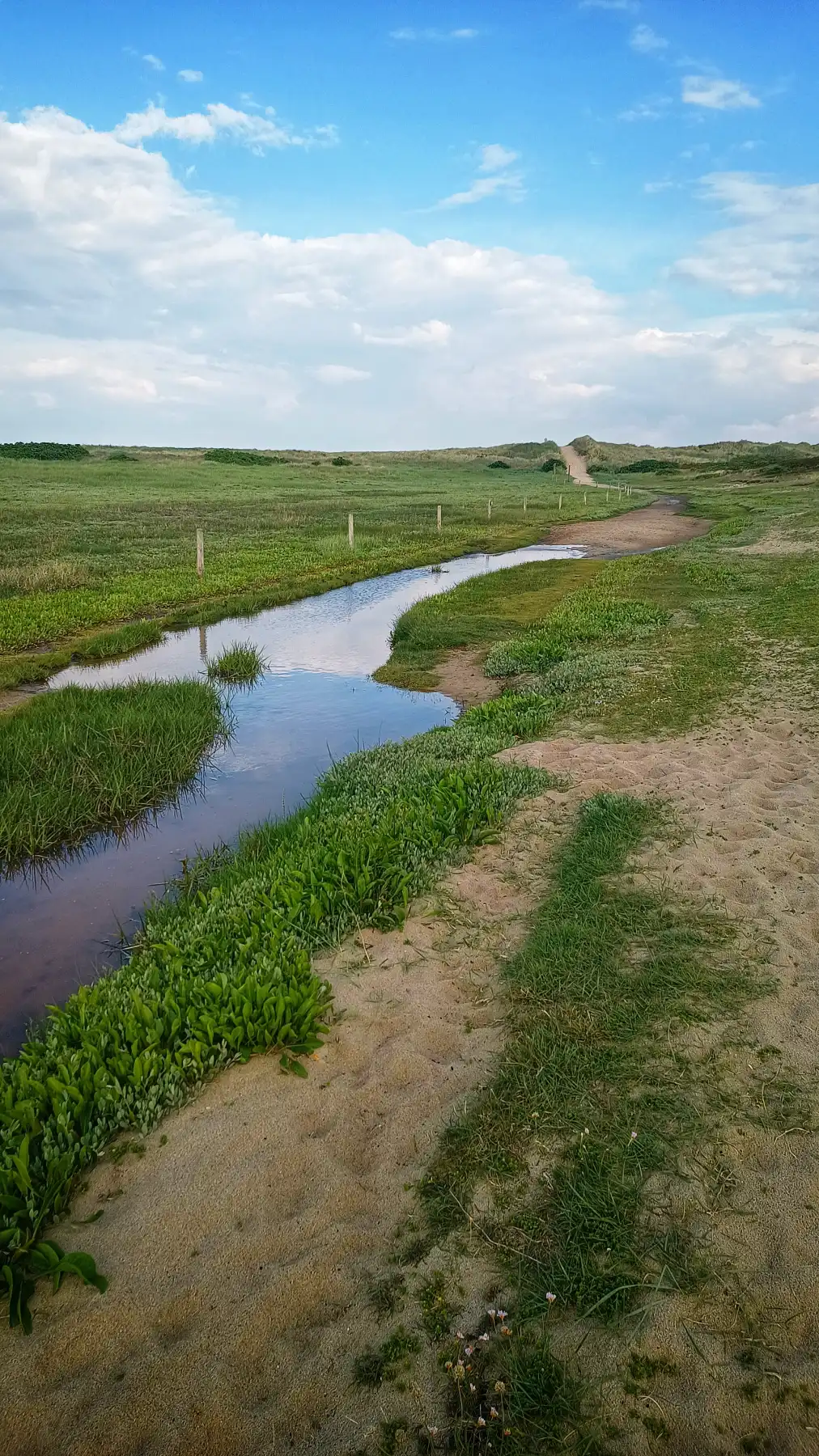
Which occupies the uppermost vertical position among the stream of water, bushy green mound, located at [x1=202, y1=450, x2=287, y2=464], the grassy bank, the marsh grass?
bushy green mound, located at [x1=202, y1=450, x2=287, y2=464]

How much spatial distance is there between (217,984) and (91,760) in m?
6.24

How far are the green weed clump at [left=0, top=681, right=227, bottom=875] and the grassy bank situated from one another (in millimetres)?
3489

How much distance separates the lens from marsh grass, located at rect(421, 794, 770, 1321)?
11.1 feet

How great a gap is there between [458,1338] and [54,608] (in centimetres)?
2016

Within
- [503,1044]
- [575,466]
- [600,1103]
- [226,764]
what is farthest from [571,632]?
[575,466]

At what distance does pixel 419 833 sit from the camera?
7.54 m

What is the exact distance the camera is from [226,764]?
11.6 meters

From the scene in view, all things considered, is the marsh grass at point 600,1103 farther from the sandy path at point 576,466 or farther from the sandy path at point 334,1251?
the sandy path at point 576,466

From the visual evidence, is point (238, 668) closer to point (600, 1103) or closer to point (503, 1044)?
point (503, 1044)

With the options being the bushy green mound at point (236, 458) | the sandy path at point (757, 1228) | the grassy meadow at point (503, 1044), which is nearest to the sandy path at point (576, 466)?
the bushy green mound at point (236, 458)

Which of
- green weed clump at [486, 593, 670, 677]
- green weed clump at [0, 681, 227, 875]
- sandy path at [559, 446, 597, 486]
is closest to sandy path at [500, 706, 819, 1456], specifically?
green weed clump at [0, 681, 227, 875]

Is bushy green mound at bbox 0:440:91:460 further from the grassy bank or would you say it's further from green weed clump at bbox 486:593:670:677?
green weed clump at bbox 486:593:670:677

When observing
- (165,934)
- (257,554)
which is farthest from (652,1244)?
(257,554)

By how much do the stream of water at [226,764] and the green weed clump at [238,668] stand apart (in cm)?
28
